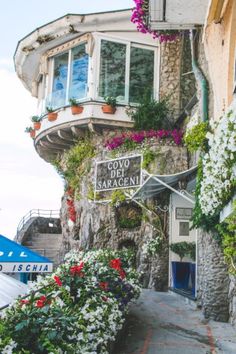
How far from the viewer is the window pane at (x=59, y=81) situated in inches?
666

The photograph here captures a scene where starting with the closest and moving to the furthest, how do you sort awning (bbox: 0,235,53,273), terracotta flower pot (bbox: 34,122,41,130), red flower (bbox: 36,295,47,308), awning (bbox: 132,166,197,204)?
red flower (bbox: 36,295,47,308) < awning (bbox: 0,235,53,273) < awning (bbox: 132,166,197,204) < terracotta flower pot (bbox: 34,122,41,130)

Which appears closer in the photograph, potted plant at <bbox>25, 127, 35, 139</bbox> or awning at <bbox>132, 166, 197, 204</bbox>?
awning at <bbox>132, 166, 197, 204</bbox>

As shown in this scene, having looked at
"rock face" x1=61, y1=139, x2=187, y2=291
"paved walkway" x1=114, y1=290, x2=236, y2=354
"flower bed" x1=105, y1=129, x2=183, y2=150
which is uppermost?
"flower bed" x1=105, y1=129, x2=183, y2=150

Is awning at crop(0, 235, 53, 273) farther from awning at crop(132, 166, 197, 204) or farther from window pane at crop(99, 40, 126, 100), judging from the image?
window pane at crop(99, 40, 126, 100)

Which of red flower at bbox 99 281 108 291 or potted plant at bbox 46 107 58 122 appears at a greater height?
potted plant at bbox 46 107 58 122

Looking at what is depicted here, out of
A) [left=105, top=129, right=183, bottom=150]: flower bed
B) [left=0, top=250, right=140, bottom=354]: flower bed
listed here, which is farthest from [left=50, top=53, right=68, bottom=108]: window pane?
[left=0, top=250, right=140, bottom=354]: flower bed

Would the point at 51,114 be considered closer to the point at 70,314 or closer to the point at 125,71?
the point at 125,71

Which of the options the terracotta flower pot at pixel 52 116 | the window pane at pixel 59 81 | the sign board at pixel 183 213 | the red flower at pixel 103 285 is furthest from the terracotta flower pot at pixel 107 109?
the red flower at pixel 103 285

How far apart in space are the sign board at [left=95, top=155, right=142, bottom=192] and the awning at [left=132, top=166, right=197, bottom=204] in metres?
1.08

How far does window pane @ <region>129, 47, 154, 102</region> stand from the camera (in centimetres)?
1636

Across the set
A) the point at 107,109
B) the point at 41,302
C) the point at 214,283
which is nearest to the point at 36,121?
the point at 107,109

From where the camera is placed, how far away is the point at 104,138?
1647 centimetres

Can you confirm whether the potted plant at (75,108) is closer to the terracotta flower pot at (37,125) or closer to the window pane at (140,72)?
the window pane at (140,72)

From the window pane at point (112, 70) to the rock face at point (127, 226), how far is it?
2.27 m
